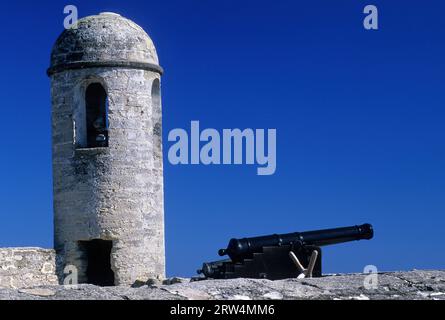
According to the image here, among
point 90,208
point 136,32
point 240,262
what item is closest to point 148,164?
point 90,208

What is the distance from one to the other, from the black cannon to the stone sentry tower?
2.10 meters

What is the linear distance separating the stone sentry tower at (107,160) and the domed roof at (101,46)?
2 cm

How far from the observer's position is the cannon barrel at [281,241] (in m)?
12.2

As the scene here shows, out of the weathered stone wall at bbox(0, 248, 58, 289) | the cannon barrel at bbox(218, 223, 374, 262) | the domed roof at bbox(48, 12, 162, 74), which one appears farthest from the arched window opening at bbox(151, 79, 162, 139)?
the cannon barrel at bbox(218, 223, 374, 262)

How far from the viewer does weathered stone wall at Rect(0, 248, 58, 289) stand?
13.5m

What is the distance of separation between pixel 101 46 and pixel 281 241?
4.53 meters

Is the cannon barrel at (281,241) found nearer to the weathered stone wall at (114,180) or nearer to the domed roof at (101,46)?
the weathered stone wall at (114,180)

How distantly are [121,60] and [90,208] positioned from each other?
7.82ft

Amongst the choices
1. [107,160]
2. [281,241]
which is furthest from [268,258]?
[107,160]

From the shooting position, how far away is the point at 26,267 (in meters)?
13.8

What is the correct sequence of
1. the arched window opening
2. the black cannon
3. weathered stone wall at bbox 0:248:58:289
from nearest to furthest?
1. the black cannon
2. weathered stone wall at bbox 0:248:58:289
3. the arched window opening

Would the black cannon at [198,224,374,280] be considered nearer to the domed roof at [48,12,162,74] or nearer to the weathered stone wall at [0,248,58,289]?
the weathered stone wall at [0,248,58,289]

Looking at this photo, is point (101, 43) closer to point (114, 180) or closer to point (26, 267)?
point (114, 180)
